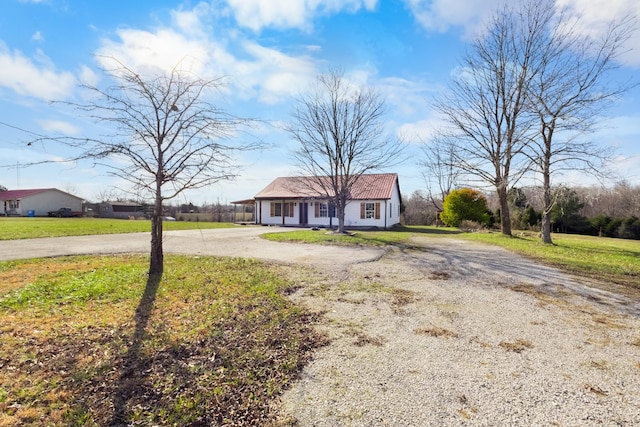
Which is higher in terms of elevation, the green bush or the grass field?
the green bush

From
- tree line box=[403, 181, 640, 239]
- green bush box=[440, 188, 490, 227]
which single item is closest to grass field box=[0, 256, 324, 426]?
green bush box=[440, 188, 490, 227]

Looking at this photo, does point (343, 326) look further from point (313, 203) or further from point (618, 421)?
point (313, 203)

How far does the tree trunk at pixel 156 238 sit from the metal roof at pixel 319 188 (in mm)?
16490

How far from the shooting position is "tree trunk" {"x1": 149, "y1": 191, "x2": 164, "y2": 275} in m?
6.24

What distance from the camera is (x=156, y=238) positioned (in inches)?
255

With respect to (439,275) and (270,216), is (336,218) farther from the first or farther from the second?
(439,275)

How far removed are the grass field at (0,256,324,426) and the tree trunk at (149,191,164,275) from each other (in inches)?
18.1

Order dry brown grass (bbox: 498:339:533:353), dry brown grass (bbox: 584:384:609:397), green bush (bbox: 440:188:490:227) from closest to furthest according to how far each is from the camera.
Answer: dry brown grass (bbox: 584:384:609:397) → dry brown grass (bbox: 498:339:533:353) → green bush (bbox: 440:188:490:227)

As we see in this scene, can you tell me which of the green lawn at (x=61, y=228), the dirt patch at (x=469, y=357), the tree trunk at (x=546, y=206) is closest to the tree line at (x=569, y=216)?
the tree trunk at (x=546, y=206)

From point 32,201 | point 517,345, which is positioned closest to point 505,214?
point 517,345

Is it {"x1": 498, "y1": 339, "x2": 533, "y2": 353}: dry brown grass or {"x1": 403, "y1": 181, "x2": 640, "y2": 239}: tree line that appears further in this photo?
{"x1": 403, "y1": 181, "x2": 640, "y2": 239}: tree line

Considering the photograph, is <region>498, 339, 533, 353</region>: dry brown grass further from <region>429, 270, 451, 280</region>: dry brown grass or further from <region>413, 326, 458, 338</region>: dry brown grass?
<region>429, 270, 451, 280</region>: dry brown grass

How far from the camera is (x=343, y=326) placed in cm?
416

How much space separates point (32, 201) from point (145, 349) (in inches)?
2113
